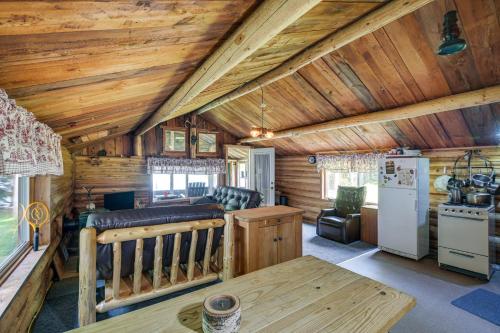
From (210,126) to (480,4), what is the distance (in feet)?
18.7

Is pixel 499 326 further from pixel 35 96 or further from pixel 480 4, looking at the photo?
pixel 35 96

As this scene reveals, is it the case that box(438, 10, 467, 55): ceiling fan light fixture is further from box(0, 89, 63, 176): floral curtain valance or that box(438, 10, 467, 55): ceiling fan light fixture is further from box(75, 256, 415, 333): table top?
box(0, 89, 63, 176): floral curtain valance

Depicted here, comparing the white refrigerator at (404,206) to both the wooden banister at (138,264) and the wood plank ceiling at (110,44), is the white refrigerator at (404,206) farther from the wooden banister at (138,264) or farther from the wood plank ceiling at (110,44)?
the wooden banister at (138,264)

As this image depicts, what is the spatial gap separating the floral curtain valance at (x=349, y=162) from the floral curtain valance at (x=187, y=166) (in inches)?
106

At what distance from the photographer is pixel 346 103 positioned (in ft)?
12.9

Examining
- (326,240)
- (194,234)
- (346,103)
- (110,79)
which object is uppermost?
(346,103)

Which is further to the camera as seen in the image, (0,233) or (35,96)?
(0,233)

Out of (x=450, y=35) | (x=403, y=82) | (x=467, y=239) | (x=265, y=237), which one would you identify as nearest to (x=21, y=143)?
(x=265, y=237)

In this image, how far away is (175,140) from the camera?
20.8 feet

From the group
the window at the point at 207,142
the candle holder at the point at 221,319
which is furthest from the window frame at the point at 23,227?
the window at the point at 207,142

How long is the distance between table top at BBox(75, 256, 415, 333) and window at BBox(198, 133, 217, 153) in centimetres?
559

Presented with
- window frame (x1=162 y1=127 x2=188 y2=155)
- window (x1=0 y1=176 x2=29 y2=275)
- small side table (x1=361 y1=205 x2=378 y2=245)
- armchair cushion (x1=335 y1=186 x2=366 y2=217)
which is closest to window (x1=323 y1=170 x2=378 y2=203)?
armchair cushion (x1=335 y1=186 x2=366 y2=217)

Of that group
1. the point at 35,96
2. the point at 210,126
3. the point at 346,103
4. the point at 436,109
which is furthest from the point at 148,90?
the point at 210,126

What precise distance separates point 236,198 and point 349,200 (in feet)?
7.96
